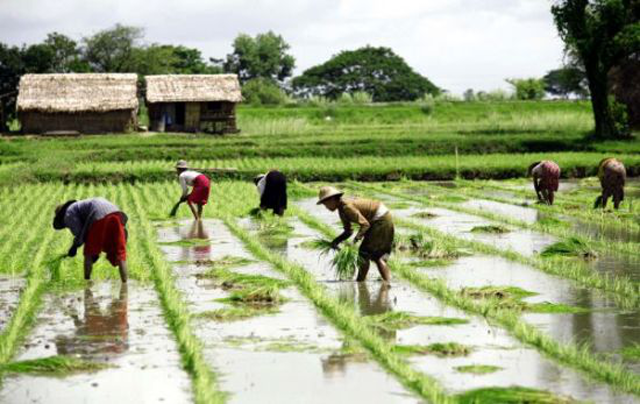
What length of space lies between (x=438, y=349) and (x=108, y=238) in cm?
368

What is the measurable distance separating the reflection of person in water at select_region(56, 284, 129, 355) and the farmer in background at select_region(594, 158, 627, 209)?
8454 millimetres

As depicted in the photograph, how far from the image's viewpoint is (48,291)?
10.1 meters

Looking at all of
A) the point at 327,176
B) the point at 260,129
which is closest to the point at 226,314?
the point at 327,176

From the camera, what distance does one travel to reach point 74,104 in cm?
3909

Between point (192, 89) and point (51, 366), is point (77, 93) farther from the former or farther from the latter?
point (51, 366)

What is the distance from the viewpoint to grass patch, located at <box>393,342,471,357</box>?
24.7 ft

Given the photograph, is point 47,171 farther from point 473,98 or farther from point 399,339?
point 473,98

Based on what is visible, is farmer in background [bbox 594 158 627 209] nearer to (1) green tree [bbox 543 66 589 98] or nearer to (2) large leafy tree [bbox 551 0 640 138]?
(2) large leafy tree [bbox 551 0 640 138]

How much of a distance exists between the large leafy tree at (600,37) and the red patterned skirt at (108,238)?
82.4 ft

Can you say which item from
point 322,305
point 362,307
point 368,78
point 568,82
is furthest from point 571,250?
point 368,78

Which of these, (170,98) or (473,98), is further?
(473,98)

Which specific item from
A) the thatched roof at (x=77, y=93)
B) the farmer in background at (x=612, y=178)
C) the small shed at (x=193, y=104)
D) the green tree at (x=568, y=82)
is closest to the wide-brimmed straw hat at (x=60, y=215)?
the farmer in background at (x=612, y=178)

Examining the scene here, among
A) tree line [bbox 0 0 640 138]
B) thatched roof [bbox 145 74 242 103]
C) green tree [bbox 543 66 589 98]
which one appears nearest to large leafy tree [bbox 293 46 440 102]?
tree line [bbox 0 0 640 138]

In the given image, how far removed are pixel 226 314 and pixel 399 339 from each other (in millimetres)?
1512
